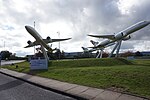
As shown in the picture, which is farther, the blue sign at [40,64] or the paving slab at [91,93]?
the blue sign at [40,64]

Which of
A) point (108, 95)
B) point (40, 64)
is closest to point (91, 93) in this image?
point (108, 95)

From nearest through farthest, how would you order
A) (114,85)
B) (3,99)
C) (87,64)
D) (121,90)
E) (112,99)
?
(112,99) → (3,99) → (121,90) → (114,85) → (87,64)

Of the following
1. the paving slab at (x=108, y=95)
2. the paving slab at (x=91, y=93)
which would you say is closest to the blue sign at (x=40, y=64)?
the paving slab at (x=91, y=93)

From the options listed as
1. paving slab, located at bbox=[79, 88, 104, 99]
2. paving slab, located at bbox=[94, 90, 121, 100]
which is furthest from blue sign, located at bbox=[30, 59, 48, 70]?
paving slab, located at bbox=[94, 90, 121, 100]

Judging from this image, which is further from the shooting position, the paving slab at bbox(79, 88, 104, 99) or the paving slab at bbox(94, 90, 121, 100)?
the paving slab at bbox(79, 88, 104, 99)

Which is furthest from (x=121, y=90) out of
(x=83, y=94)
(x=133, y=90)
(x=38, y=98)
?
(x=38, y=98)

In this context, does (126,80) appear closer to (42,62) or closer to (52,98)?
(52,98)

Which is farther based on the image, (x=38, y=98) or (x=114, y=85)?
(x=114, y=85)

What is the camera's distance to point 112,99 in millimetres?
8703

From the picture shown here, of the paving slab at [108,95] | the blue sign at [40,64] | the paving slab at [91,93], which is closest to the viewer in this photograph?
the paving slab at [108,95]

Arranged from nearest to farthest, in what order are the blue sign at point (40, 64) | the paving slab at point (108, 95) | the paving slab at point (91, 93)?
the paving slab at point (108, 95) < the paving slab at point (91, 93) < the blue sign at point (40, 64)

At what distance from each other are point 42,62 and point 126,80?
1388 cm

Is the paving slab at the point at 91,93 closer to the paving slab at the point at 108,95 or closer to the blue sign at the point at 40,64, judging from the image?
the paving slab at the point at 108,95

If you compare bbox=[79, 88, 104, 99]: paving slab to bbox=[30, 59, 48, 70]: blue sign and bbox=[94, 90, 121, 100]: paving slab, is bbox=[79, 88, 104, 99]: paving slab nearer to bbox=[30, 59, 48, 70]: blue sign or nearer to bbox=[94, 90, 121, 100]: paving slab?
bbox=[94, 90, 121, 100]: paving slab
